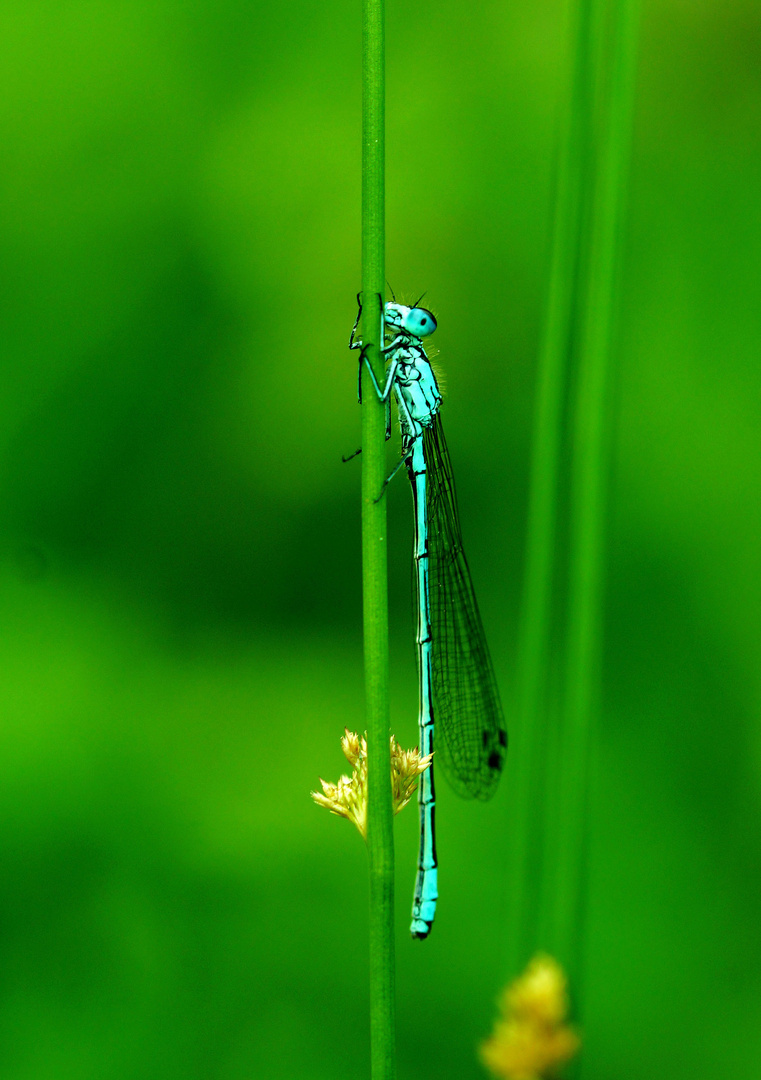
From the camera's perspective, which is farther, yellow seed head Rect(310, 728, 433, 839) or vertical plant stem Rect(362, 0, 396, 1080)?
yellow seed head Rect(310, 728, 433, 839)

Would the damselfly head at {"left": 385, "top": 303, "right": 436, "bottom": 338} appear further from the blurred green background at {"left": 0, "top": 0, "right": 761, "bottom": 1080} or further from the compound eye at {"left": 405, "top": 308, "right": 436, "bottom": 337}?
the blurred green background at {"left": 0, "top": 0, "right": 761, "bottom": 1080}

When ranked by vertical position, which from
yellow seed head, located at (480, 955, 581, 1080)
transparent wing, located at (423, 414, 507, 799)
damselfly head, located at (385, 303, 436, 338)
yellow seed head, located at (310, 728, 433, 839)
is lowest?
yellow seed head, located at (480, 955, 581, 1080)

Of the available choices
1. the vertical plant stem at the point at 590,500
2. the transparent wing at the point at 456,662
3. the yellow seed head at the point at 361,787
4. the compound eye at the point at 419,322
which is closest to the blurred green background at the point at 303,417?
the transparent wing at the point at 456,662

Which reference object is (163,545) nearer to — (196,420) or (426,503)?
(196,420)

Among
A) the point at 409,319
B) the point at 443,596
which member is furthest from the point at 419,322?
the point at 443,596

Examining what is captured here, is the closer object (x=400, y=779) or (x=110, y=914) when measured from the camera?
(x=400, y=779)

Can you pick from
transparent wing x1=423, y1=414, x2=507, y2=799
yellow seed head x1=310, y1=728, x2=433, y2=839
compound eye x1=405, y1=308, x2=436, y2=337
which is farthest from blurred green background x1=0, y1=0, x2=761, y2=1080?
yellow seed head x1=310, y1=728, x2=433, y2=839

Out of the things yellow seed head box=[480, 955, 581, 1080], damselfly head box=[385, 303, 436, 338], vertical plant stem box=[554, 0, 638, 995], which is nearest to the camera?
yellow seed head box=[480, 955, 581, 1080]

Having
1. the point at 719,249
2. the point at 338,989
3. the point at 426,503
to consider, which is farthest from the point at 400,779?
the point at 719,249
